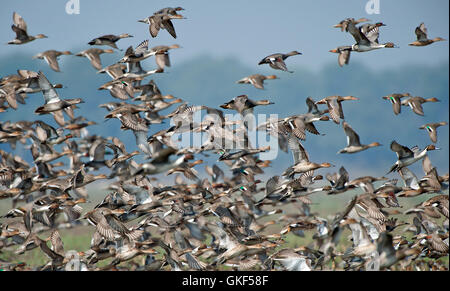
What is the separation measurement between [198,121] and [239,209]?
220cm

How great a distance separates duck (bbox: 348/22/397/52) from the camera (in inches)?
599

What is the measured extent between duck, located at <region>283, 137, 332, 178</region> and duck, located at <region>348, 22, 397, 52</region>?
3.23 meters

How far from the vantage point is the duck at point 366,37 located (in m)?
15.2

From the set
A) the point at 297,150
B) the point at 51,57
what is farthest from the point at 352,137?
the point at 51,57

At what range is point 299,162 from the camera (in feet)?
44.5

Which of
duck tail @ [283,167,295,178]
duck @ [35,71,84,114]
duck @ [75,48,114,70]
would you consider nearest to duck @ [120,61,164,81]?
duck @ [75,48,114,70]

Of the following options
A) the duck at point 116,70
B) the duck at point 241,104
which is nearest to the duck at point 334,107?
the duck at point 241,104

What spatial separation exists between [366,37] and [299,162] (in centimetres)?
420

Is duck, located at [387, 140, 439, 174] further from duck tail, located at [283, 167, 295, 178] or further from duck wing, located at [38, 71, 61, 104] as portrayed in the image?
duck wing, located at [38, 71, 61, 104]

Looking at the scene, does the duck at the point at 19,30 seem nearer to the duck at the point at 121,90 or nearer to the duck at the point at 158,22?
the duck at the point at 121,90

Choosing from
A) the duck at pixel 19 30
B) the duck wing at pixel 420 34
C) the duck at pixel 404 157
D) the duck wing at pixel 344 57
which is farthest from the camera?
Result: the duck wing at pixel 344 57

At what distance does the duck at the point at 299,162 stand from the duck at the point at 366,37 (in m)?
3.23

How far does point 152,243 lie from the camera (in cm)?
1243
